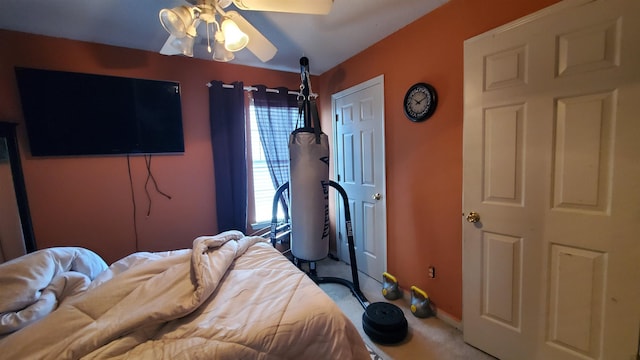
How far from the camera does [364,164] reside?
2.76 metres

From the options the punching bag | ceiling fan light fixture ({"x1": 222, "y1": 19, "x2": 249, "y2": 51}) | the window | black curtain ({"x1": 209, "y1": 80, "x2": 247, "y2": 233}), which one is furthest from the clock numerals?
black curtain ({"x1": 209, "y1": 80, "x2": 247, "y2": 233})

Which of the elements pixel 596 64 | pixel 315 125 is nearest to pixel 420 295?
pixel 315 125

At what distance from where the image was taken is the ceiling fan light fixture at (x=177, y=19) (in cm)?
124

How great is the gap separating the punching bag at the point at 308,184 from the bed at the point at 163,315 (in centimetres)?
100

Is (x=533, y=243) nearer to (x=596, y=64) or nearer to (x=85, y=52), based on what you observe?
(x=596, y=64)

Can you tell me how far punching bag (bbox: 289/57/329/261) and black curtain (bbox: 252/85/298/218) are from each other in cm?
70

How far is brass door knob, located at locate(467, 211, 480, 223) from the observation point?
172 centimetres

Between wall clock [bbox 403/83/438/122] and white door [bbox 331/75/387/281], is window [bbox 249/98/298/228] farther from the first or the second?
wall clock [bbox 403/83/438/122]

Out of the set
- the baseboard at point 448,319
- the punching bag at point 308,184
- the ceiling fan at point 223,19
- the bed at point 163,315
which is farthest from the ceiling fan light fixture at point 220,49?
the baseboard at point 448,319

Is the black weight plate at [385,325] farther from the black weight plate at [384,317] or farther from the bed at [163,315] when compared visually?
the bed at [163,315]

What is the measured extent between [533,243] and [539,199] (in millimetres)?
257

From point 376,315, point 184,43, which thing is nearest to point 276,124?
point 184,43

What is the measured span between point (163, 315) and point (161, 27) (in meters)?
2.13

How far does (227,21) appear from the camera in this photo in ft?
4.53
